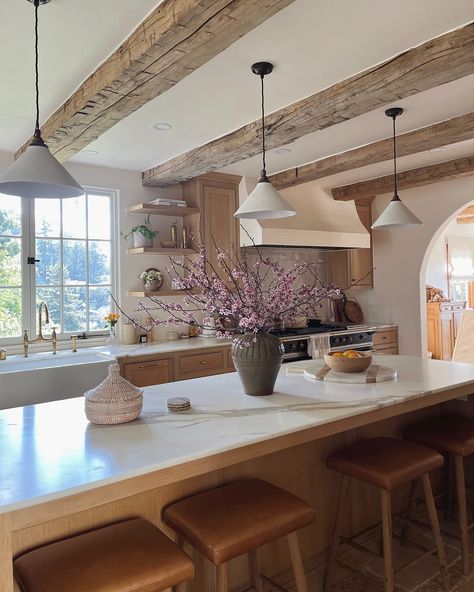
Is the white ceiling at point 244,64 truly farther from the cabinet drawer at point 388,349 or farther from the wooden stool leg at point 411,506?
the cabinet drawer at point 388,349

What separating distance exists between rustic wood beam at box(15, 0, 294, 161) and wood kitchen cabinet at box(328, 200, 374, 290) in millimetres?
3698

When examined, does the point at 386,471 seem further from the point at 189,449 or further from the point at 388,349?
the point at 388,349

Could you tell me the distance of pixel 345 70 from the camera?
2.45 m

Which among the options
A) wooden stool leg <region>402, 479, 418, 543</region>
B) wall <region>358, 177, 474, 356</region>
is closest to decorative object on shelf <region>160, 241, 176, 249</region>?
wall <region>358, 177, 474, 356</region>

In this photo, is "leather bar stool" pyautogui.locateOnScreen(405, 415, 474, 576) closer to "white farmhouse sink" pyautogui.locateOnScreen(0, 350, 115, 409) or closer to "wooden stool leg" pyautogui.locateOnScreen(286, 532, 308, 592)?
"wooden stool leg" pyautogui.locateOnScreen(286, 532, 308, 592)

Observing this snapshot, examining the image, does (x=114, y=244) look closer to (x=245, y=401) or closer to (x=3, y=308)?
(x=3, y=308)

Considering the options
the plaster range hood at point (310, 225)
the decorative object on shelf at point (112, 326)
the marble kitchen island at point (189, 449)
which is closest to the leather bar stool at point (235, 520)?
the marble kitchen island at point (189, 449)

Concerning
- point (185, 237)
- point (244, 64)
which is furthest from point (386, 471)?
point (185, 237)

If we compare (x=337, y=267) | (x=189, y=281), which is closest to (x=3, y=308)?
(x=189, y=281)

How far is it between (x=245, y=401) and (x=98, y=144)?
103 inches

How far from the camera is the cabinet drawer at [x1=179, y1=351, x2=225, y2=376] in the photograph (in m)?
4.02

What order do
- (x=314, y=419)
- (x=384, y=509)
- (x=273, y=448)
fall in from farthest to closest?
(x=384, y=509) < (x=314, y=419) < (x=273, y=448)

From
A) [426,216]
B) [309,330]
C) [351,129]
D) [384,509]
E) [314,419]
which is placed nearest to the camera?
[314,419]

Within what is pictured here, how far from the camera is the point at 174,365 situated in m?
3.96
